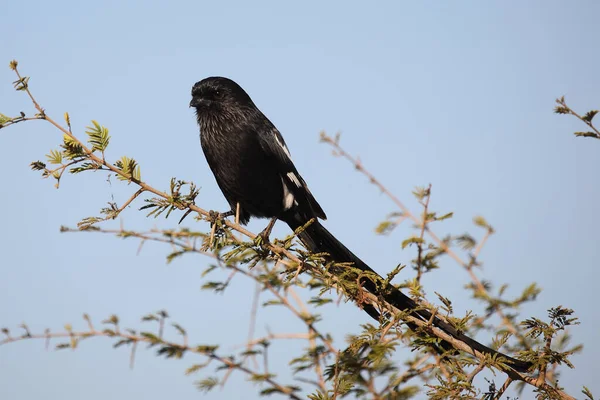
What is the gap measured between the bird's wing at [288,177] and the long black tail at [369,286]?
15cm

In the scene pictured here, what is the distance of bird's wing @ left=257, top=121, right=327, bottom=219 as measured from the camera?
479cm

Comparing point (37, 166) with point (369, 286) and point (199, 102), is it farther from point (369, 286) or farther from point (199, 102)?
point (199, 102)

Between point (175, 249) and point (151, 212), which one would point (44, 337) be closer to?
point (175, 249)

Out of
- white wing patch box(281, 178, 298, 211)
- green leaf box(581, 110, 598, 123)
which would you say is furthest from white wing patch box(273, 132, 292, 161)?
green leaf box(581, 110, 598, 123)

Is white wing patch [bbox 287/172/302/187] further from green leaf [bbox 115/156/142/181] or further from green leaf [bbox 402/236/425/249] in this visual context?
green leaf [bbox 402/236/425/249]

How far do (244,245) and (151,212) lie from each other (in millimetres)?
623

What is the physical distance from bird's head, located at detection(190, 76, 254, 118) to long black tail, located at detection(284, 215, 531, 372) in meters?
1.06

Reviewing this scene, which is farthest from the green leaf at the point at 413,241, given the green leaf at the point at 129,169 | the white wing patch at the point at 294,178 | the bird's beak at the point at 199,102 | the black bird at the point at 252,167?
the bird's beak at the point at 199,102

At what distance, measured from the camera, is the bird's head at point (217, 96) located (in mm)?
5121

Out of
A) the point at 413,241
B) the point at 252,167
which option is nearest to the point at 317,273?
the point at 413,241

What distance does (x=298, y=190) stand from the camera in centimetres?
484

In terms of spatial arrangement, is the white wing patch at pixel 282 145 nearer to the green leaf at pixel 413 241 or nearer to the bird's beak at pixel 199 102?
the bird's beak at pixel 199 102

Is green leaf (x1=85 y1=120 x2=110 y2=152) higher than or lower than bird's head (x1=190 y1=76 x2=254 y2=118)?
lower

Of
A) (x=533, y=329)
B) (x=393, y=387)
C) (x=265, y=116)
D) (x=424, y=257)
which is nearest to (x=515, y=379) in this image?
(x=533, y=329)
